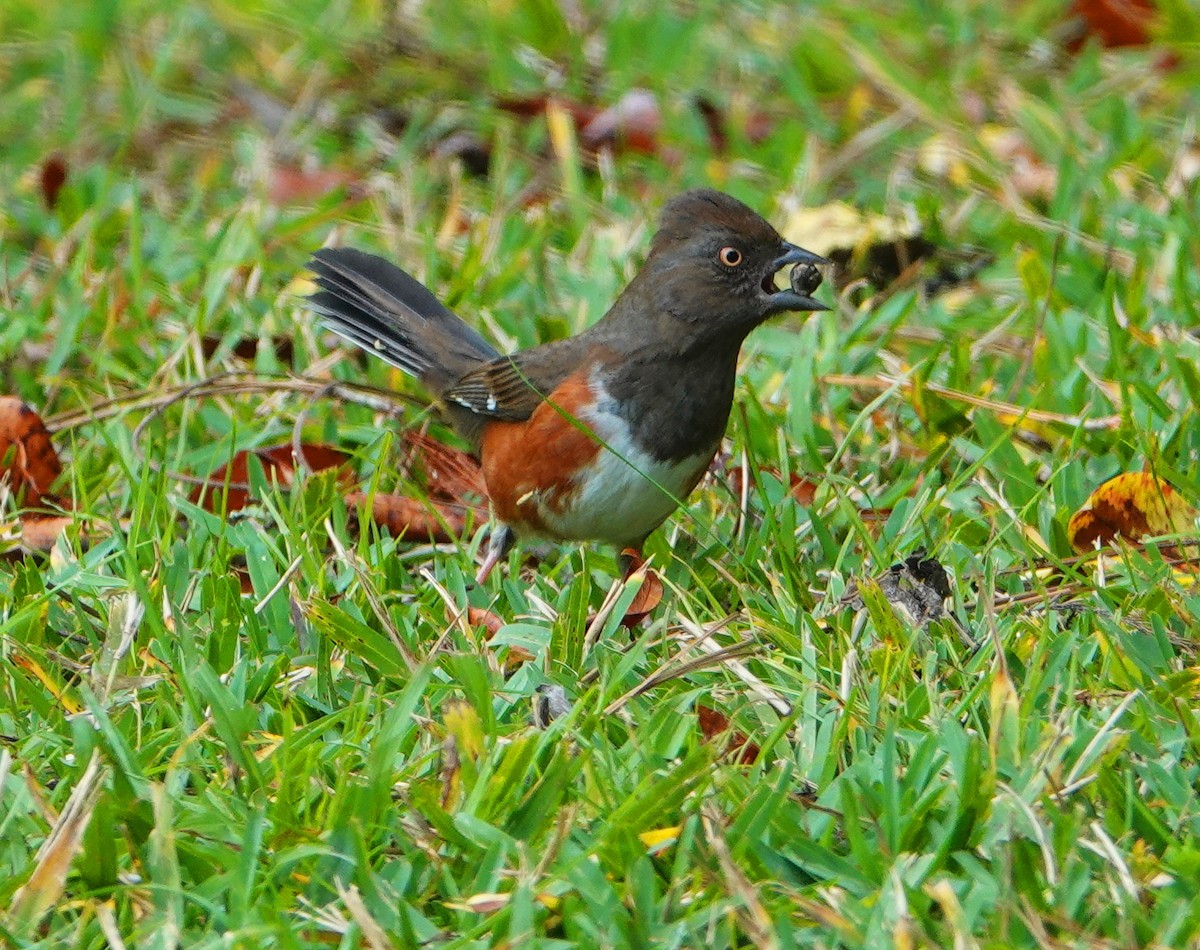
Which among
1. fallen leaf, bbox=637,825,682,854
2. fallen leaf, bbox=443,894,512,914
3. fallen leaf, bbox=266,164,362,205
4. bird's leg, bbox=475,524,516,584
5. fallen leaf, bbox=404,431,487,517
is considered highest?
fallen leaf, bbox=637,825,682,854

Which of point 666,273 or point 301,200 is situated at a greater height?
point 666,273

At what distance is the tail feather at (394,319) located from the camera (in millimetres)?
5039

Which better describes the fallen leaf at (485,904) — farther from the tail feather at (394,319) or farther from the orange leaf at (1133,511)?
the tail feather at (394,319)

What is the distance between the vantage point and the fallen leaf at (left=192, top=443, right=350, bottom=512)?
15.2ft

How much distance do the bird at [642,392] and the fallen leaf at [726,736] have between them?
2.81 feet

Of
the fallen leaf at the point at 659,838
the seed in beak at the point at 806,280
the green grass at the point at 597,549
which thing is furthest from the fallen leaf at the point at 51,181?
the fallen leaf at the point at 659,838

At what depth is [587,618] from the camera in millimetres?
3824

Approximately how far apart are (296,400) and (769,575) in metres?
1.80

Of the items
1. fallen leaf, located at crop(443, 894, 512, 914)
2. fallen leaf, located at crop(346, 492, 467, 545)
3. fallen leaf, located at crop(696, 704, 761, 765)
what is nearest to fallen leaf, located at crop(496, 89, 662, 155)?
fallen leaf, located at crop(346, 492, 467, 545)

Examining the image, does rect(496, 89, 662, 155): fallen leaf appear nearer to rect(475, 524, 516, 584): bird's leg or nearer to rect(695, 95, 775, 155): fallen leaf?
rect(695, 95, 775, 155): fallen leaf

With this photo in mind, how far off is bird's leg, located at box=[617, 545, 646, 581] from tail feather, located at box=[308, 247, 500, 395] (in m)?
0.79

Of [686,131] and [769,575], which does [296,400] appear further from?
[686,131]

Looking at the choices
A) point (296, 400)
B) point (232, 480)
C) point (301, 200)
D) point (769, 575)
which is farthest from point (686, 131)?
point (769, 575)

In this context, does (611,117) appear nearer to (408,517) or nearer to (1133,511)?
(408,517)
